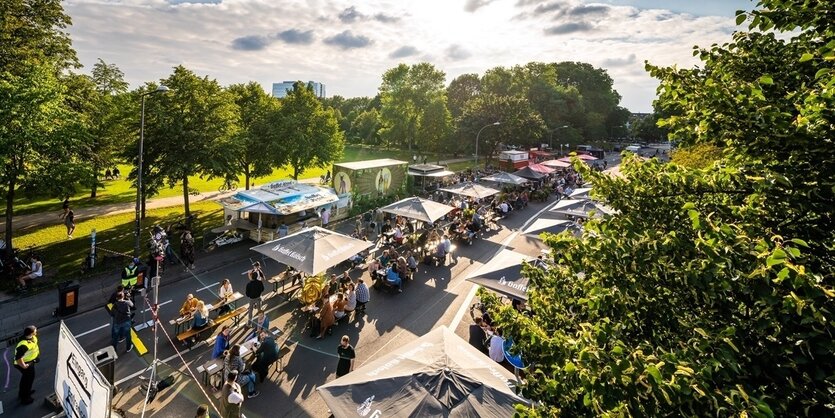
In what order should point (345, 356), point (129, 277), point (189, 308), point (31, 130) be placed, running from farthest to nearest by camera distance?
point (31, 130)
point (129, 277)
point (189, 308)
point (345, 356)

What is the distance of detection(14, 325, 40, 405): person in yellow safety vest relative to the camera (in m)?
9.08

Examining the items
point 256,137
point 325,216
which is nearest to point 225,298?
point 325,216

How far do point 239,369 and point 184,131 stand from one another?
17.2 metres

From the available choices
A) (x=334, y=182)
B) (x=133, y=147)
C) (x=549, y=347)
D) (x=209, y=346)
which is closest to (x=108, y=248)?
(x=133, y=147)

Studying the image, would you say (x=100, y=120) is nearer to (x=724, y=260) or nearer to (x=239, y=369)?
(x=239, y=369)

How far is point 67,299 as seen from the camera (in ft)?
45.1

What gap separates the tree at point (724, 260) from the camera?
2.79 m

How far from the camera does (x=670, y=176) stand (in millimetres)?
4074

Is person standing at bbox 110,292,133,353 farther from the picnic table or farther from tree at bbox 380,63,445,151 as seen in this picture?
tree at bbox 380,63,445,151

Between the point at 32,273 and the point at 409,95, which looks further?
the point at 409,95

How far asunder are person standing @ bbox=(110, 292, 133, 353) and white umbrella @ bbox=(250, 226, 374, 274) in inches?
178

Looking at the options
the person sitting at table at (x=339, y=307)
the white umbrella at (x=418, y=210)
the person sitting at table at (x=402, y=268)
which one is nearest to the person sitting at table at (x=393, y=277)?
the person sitting at table at (x=402, y=268)

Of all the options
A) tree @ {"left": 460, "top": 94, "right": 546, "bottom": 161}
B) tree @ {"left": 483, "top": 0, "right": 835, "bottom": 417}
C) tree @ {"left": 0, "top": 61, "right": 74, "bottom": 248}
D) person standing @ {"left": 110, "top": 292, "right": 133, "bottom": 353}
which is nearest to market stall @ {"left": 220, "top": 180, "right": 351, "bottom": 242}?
tree @ {"left": 0, "top": 61, "right": 74, "bottom": 248}

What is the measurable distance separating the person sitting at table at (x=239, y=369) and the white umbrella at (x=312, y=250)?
4.13m
